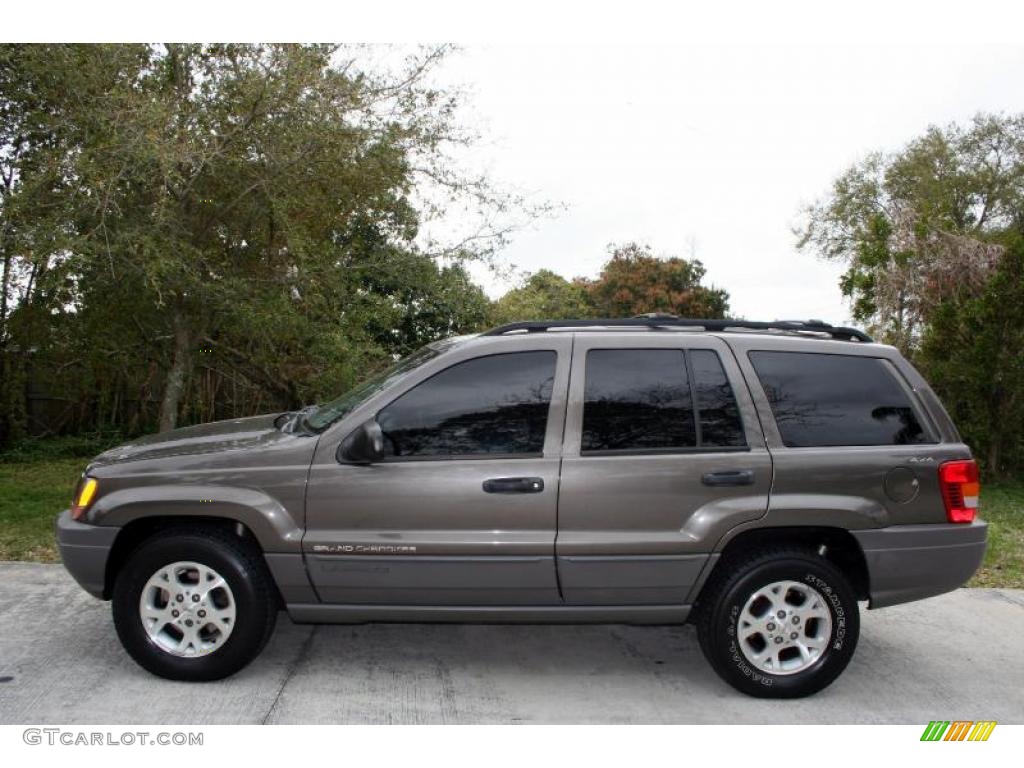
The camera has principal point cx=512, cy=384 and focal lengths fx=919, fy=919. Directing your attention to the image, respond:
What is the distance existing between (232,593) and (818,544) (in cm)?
295

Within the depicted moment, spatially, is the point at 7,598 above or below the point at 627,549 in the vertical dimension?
below

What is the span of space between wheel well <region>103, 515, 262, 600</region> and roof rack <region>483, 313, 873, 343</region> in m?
1.60

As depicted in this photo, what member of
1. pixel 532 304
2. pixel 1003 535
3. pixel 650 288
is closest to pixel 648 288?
pixel 650 288

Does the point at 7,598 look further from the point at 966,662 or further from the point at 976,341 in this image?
the point at 976,341

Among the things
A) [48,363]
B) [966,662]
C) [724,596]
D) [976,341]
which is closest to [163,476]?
[724,596]

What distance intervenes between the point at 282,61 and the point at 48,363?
6106 millimetres

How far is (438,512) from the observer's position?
443cm

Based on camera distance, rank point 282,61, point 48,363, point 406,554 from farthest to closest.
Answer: point 48,363
point 282,61
point 406,554

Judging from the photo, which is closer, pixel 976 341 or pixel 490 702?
pixel 490 702

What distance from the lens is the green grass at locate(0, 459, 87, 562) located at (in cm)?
744

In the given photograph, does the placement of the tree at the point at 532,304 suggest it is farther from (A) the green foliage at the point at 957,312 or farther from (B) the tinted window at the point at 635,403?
(A) the green foliage at the point at 957,312

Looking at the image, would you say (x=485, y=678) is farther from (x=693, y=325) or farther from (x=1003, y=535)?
(x=1003, y=535)

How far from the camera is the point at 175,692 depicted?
4441 mm

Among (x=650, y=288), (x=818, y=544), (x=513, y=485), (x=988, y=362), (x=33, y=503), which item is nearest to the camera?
(x=513, y=485)
